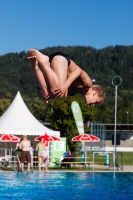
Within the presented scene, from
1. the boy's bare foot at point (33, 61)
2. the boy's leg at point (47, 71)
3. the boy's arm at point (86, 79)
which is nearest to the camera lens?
the boy's leg at point (47, 71)

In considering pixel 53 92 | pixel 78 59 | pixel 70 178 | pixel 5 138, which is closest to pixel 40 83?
pixel 53 92

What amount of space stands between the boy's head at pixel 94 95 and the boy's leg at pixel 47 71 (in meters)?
0.65

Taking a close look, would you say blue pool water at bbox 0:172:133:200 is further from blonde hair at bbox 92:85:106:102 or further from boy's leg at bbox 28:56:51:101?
boy's leg at bbox 28:56:51:101

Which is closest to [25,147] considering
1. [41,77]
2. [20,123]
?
[20,123]

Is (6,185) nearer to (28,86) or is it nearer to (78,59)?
(28,86)

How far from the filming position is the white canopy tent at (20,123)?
26659 millimetres

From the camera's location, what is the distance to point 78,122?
29859 millimetres

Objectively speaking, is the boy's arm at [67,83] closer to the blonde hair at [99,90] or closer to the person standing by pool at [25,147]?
the blonde hair at [99,90]

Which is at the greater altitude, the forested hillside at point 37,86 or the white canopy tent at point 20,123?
the forested hillside at point 37,86

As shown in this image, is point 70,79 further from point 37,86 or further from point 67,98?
point 37,86

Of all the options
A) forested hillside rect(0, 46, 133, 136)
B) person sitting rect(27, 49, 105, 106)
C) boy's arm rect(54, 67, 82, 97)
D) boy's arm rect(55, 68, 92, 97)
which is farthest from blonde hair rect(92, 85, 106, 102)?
forested hillside rect(0, 46, 133, 136)

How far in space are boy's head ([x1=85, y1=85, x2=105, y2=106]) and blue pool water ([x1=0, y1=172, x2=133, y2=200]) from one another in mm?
7188

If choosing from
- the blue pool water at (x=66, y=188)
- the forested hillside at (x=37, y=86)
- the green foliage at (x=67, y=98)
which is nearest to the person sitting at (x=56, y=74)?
the blue pool water at (x=66, y=188)

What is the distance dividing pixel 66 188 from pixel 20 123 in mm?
12184
